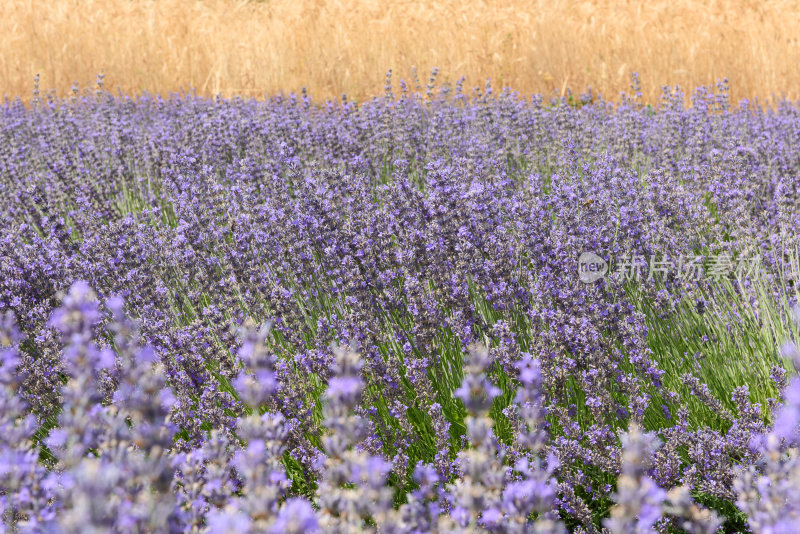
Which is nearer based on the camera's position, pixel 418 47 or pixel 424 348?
pixel 424 348

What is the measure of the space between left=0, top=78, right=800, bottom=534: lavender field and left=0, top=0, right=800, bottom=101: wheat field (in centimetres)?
487

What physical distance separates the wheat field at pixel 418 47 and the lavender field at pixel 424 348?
4872mm

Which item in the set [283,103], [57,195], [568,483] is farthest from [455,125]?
[568,483]

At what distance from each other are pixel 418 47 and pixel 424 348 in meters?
8.04

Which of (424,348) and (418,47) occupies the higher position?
(418,47)

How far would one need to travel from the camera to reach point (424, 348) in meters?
2.73

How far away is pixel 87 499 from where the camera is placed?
0.80 m

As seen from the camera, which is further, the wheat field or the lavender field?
the wheat field

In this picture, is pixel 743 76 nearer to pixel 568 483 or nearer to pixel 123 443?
pixel 568 483

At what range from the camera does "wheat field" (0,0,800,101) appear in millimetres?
9234

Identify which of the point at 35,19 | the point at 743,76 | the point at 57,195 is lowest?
the point at 57,195

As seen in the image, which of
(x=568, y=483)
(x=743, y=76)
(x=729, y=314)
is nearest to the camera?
(x=568, y=483)

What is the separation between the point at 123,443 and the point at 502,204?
2.75 meters

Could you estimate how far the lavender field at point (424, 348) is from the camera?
1.18 meters
